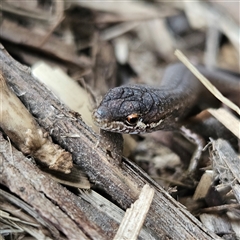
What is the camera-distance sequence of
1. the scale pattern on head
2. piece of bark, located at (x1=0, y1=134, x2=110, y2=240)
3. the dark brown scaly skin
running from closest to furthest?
piece of bark, located at (x1=0, y1=134, x2=110, y2=240) < the scale pattern on head < the dark brown scaly skin

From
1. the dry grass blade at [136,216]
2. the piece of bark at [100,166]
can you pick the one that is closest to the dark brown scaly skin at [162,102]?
the piece of bark at [100,166]

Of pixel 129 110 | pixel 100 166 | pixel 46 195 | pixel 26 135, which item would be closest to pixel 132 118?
pixel 129 110

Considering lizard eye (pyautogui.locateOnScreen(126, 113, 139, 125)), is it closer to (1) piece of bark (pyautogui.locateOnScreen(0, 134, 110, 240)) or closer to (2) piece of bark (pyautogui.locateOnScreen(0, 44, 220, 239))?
(2) piece of bark (pyautogui.locateOnScreen(0, 44, 220, 239))

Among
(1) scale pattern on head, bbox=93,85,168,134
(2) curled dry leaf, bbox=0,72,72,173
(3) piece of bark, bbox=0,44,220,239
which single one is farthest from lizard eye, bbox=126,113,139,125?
(2) curled dry leaf, bbox=0,72,72,173

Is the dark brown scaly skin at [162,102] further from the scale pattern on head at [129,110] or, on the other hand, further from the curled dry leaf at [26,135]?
the curled dry leaf at [26,135]

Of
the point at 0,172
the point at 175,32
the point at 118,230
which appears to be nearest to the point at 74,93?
the point at 0,172

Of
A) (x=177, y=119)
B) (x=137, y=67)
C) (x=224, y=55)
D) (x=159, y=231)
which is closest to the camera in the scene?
(x=159, y=231)

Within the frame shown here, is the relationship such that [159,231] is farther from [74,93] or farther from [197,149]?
[74,93]
